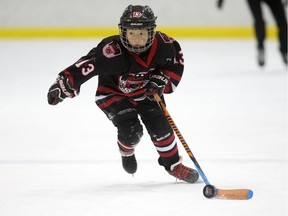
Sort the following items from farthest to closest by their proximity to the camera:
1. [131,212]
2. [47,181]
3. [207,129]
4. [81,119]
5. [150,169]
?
[81,119]
[207,129]
[150,169]
[47,181]
[131,212]

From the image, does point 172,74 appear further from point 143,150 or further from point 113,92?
A: point 143,150

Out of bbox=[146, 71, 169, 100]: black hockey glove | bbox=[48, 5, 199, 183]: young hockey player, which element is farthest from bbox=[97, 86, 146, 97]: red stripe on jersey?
bbox=[146, 71, 169, 100]: black hockey glove

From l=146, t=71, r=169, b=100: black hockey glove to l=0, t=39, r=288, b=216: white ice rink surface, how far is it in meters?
0.41

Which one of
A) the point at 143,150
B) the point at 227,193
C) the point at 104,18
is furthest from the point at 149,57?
the point at 104,18

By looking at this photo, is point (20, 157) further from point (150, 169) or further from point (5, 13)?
point (5, 13)

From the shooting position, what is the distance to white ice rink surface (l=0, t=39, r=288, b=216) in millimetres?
2736

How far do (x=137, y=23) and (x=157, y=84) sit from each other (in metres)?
0.27

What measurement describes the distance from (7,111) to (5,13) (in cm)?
460

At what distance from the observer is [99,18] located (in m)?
9.66

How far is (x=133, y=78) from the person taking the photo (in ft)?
9.89

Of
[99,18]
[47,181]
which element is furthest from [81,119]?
[99,18]

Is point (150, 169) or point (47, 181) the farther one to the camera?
point (150, 169)

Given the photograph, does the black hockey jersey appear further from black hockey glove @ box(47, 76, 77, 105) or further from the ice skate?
the ice skate

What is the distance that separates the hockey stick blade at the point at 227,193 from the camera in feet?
9.11
